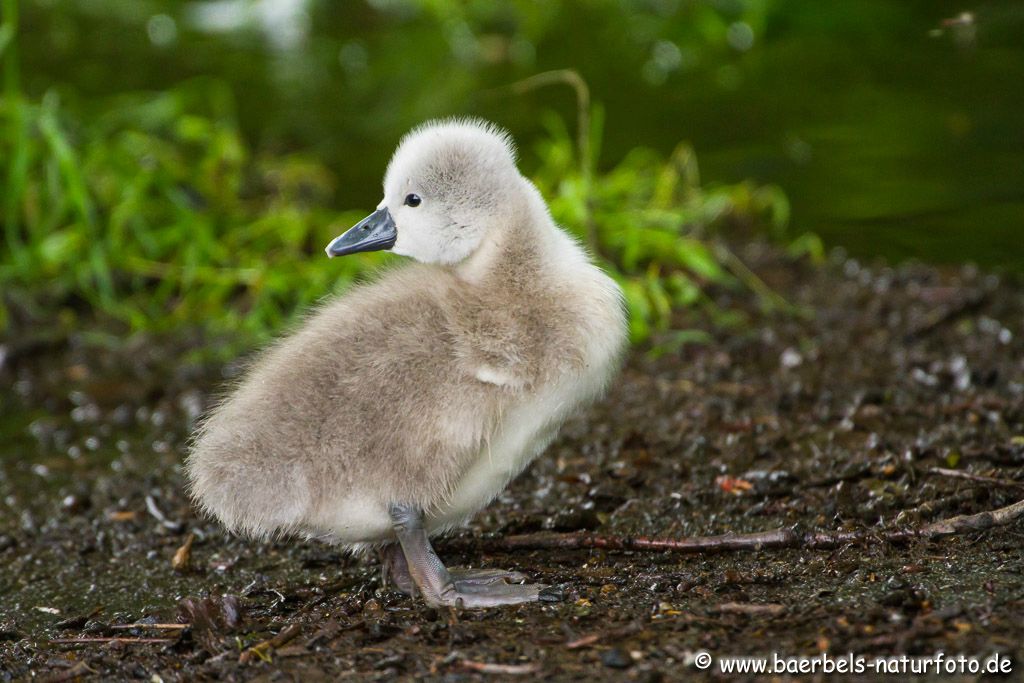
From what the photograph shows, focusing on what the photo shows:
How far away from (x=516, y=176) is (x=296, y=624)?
1.50 meters

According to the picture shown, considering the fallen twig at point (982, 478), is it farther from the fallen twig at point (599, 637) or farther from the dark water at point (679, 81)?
the dark water at point (679, 81)

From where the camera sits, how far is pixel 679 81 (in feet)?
33.8

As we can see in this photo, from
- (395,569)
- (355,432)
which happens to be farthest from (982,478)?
(355,432)

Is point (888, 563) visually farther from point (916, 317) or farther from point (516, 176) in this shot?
point (916, 317)

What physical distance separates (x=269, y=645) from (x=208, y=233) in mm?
4221

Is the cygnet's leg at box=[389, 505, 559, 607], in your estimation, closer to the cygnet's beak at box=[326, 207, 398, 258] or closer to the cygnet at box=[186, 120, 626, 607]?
the cygnet at box=[186, 120, 626, 607]

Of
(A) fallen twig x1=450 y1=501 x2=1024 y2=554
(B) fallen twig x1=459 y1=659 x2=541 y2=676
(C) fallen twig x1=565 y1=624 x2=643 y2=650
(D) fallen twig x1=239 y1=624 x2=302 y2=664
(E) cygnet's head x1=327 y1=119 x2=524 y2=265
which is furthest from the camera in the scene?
(E) cygnet's head x1=327 y1=119 x2=524 y2=265

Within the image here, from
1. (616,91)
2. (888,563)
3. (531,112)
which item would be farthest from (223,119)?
Result: (888,563)

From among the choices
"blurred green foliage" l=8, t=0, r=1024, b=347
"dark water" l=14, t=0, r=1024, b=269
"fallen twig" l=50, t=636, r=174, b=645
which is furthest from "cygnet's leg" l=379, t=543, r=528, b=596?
"dark water" l=14, t=0, r=1024, b=269

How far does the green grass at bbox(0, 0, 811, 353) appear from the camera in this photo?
22.0 feet

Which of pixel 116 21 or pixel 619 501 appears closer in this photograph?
pixel 619 501

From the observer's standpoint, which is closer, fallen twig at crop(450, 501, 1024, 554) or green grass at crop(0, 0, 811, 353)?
fallen twig at crop(450, 501, 1024, 554)

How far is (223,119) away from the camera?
9562mm

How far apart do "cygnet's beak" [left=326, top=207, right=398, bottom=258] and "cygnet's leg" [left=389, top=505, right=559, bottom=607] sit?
0.88 metres
